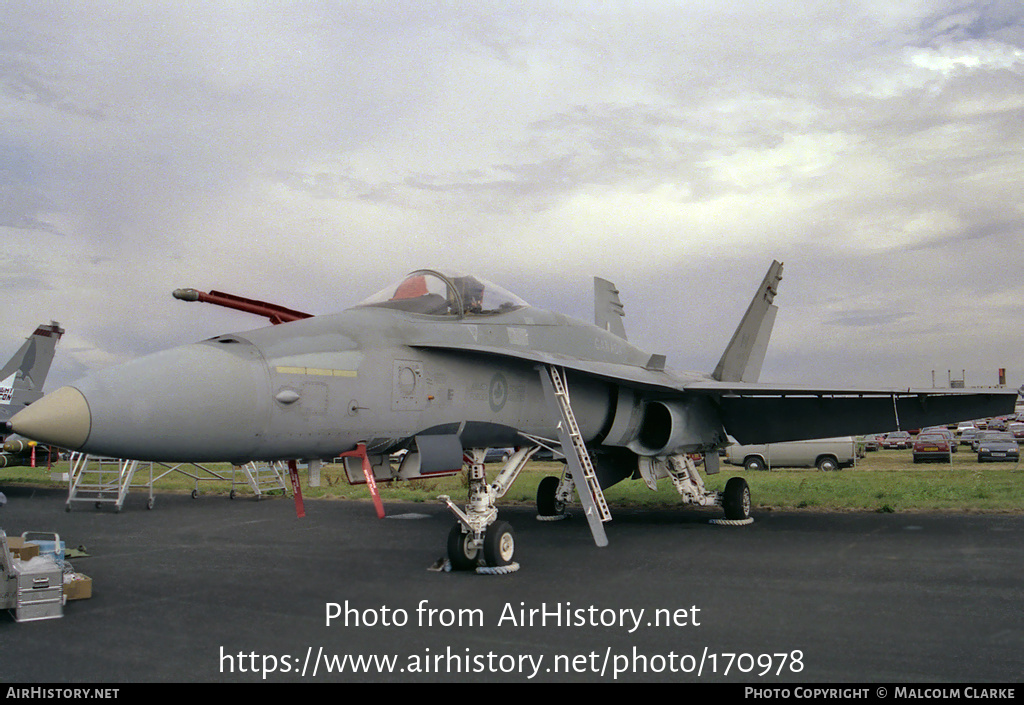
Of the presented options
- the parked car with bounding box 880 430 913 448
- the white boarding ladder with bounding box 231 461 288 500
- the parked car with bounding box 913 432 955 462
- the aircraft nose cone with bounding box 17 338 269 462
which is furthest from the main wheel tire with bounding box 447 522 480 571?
the parked car with bounding box 880 430 913 448

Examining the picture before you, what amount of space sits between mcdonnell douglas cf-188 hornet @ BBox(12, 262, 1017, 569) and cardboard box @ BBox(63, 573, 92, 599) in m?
2.60

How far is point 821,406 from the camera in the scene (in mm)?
13023

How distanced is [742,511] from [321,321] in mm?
8541

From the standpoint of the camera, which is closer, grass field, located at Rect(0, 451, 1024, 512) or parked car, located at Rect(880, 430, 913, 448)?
grass field, located at Rect(0, 451, 1024, 512)

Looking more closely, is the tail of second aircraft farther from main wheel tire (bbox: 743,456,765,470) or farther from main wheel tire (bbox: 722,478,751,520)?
main wheel tire (bbox: 743,456,765,470)

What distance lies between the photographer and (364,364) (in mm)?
6863

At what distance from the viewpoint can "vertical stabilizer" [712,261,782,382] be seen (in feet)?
48.4

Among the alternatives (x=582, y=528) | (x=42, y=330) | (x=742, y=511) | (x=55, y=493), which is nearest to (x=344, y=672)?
(x=582, y=528)

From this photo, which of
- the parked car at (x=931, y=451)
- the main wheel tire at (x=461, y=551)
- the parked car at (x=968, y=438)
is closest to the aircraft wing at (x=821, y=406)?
the main wheel tire at (x=461, y=551)

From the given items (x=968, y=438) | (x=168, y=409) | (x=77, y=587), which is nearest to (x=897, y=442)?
(x=968, y=438)

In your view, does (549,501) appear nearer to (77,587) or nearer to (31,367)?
(77,587)

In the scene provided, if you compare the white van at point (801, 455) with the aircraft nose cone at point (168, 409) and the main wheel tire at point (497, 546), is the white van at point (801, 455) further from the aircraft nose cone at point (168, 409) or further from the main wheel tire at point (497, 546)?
the aircraft nose cone at point (168, 409)

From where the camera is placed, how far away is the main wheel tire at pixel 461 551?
8070mm

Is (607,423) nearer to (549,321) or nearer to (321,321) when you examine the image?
(549,321)
